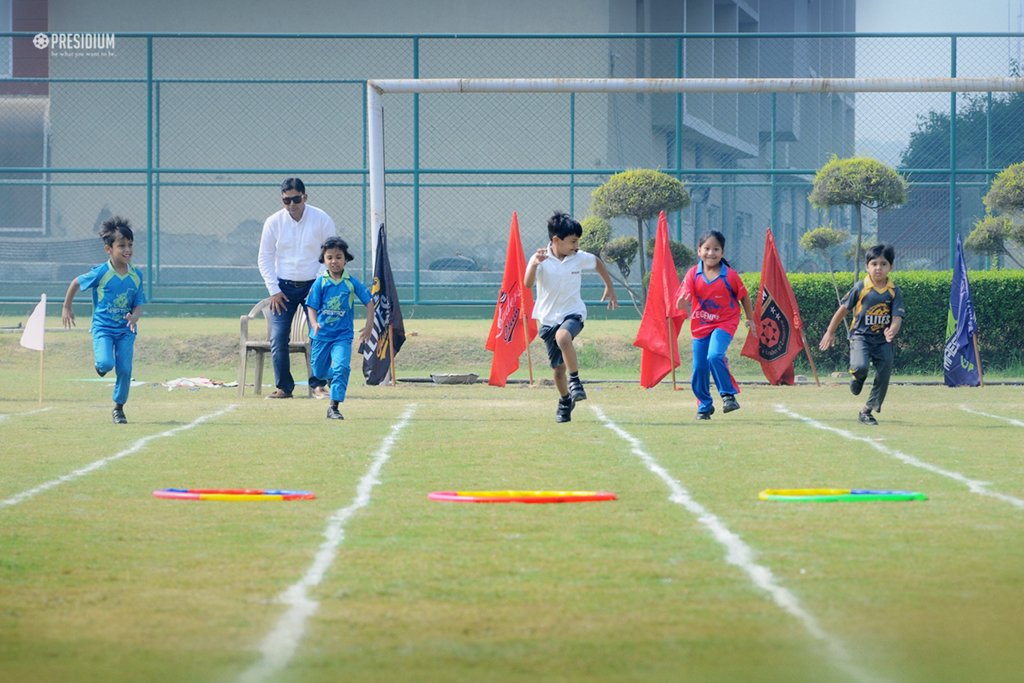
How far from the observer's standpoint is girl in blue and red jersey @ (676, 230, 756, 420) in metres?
14.6

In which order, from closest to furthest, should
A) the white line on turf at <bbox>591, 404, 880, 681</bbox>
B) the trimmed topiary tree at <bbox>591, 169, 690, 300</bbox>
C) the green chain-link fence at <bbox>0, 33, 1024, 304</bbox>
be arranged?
1. the white line on turf at <bbox>591, 404, 880, 681</bbox>
2. the trimmed topiary tree at <bbox>591, 169, 690, 300</bbox>
3. the green chain-link fence at <bbox>0, 33, 1024, 304</bbox>

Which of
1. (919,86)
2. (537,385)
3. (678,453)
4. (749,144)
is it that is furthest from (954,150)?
(749,144)

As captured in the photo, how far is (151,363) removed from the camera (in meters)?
23.6

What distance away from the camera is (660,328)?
61.2ft

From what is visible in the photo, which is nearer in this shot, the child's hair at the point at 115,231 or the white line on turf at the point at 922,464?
the white line on turf at the point at 922,464

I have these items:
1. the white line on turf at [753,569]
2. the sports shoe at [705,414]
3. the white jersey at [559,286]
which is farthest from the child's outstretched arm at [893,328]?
the white line on turf at [753,569]

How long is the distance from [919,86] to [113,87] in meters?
21.9

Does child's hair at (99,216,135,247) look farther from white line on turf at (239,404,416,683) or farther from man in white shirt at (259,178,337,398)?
white line on turf at (239,404,416,683)

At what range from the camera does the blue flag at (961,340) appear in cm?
1984

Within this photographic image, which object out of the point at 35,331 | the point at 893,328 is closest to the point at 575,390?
the point at 893,328

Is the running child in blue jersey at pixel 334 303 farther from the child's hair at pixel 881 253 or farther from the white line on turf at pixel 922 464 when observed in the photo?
the child's hair at pixel 881 253

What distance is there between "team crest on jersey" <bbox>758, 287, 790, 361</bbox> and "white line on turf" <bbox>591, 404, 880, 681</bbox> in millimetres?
9410

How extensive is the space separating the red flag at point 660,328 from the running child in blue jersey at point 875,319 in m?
3.87

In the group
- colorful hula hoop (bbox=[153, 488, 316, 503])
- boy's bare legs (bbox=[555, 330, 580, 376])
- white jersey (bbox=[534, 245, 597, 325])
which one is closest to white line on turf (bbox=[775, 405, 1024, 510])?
boy's bare legs (bbox=[555, 330, 580, 376])
